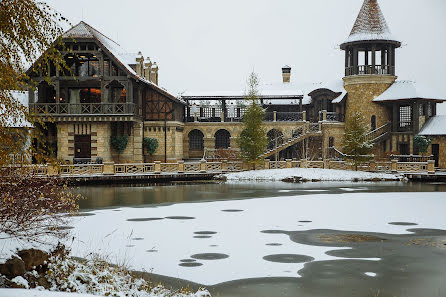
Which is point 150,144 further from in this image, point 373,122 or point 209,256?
point 209,256

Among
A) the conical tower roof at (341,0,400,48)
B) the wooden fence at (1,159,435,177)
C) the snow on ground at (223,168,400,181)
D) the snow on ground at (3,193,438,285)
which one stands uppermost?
the conical tower roof at (341,0,400,48)

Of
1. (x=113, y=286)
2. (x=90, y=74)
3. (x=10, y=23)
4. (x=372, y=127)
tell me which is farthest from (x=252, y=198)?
(x=372, y=127)

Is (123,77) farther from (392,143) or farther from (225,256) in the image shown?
(225,256)

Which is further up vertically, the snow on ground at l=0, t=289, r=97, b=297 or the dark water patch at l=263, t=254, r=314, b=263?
the snow on ground at l=0, t=289, r=97, b=297

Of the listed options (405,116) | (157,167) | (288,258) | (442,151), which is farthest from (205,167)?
(288,258)

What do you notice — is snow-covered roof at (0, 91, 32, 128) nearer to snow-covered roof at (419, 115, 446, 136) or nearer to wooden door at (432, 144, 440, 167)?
snow-covered roof at (419, 115, 446, 136)

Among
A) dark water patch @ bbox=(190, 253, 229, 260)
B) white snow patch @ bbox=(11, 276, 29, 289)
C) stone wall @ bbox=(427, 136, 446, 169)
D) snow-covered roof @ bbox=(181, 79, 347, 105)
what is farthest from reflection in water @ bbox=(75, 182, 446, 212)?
Answer: snow-covered roof @ bbox=(181, 79, 347, 105)

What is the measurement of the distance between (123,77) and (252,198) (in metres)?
18.6

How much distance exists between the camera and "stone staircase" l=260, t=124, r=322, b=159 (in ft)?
141

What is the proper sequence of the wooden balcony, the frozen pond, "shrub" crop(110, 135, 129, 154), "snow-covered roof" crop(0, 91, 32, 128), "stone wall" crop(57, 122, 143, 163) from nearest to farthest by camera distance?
"snow-covered roof" crop(0, 91, 32, 128), the frozen pond, the wooden balcony, "stone wall" crop(57, 122, 143, 163), "shrub" crop(110, 135, 129, 154)

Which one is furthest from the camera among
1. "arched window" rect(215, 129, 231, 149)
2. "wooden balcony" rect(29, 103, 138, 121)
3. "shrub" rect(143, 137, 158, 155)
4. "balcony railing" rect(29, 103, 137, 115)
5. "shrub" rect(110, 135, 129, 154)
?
"arched window" rect(215, 129, 231, 149)

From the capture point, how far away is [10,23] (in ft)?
28.7

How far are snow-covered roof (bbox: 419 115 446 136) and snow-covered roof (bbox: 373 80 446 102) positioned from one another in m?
1.78

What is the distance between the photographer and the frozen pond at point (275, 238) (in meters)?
11.3
